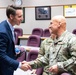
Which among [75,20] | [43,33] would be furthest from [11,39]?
[75,20]

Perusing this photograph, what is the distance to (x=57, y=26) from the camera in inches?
98.0

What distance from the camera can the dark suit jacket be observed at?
2.34 metres

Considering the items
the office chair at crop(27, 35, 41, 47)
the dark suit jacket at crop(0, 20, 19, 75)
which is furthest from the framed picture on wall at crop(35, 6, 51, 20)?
the dark suit jacket at crop(0, 20, 19, 75)

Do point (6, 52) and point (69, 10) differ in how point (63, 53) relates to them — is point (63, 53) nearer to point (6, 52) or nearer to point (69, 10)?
point (6, 52)

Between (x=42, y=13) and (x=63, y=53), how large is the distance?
6.72 metres

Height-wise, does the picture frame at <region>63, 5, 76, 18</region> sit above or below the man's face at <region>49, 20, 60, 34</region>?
above

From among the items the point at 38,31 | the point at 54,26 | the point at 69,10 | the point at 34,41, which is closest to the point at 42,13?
the point at 38,31

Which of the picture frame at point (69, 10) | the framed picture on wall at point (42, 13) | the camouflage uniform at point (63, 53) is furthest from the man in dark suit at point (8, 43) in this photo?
the framed picture on wall at point (42, 13)

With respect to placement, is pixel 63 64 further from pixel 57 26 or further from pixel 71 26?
pixel 71 26

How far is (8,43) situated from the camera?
2414mm

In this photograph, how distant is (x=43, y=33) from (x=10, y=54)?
5744 mm

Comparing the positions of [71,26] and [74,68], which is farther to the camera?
[71,26]

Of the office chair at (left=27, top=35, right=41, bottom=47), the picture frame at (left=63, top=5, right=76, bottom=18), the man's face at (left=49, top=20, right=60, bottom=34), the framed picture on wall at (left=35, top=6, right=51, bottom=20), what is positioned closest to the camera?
the man's face at (left=49, top=20, right=60, bottom=34)

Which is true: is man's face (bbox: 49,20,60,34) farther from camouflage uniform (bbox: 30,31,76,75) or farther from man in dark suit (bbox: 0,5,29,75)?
man in dark suit (bbox: 0,5,29,75)
